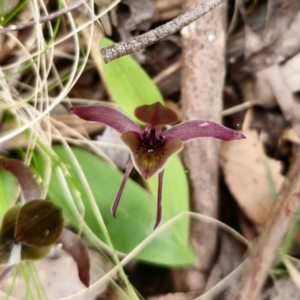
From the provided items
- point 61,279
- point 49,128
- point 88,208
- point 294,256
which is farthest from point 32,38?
point 294,256

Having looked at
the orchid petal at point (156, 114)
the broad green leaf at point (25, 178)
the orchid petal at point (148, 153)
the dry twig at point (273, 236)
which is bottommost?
the dry twig at point (273, 236)

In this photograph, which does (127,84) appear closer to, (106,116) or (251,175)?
(106,116)

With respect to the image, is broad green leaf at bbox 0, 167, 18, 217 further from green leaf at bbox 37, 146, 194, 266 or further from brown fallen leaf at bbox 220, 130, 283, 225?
brown fallen leaf at bbox 220, 130, 283, 225

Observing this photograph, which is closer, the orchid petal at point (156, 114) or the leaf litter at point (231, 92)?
the orchid petal at point (156, 114)

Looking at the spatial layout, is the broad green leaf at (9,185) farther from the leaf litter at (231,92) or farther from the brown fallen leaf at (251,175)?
the brown fallen leaf at (251,175)

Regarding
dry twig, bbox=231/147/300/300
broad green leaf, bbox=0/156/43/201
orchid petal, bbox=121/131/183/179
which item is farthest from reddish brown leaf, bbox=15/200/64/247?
dry twig, bbox=231/147/300/300

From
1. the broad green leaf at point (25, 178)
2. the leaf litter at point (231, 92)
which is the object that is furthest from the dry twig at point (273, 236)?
the broad green leaf at point (25, 178)

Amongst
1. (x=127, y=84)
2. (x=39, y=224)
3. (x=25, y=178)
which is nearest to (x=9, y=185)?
(x=25, y=178)
